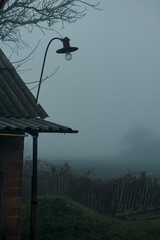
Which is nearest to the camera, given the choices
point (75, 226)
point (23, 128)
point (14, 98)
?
point (23, 128)

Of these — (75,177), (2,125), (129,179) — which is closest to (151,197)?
(129,179)

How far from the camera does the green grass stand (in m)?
8.18

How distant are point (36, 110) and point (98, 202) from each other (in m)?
7.11

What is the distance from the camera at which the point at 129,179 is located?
11789mm

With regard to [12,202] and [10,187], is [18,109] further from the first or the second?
[12,202]

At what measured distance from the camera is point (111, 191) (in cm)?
1179

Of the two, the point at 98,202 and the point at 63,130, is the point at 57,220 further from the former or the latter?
the point at 63,130

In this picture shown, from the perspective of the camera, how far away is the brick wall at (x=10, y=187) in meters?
4.91

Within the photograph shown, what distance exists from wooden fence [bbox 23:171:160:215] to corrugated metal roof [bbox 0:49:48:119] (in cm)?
677

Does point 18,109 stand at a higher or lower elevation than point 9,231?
higher

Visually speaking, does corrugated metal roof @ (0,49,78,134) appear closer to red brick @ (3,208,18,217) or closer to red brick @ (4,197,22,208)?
red brick @ (4,197,22,208)

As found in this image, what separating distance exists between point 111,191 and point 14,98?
724 cm

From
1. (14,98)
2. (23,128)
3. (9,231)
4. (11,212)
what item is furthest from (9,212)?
(14,98)

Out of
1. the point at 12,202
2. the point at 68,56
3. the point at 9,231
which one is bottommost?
the point at 9,231
